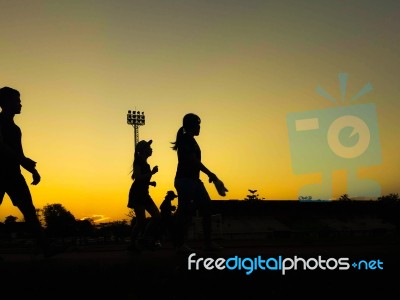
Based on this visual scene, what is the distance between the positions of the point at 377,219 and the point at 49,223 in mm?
85116

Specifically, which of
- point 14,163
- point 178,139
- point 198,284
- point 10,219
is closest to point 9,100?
point 14,163

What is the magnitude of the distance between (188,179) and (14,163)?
2579 millimetres

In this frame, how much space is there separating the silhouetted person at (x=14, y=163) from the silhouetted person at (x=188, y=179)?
7.04 ft

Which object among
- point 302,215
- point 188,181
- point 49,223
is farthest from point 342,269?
point 49,223

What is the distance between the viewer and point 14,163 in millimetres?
6078

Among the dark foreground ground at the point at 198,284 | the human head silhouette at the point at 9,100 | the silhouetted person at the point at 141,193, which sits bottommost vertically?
the dark foreground ground at the point at 198,284

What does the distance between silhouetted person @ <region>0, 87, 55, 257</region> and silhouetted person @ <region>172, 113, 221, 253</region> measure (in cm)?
215

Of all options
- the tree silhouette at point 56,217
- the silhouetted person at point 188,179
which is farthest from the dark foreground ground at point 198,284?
the tree silhouette at point 56,217

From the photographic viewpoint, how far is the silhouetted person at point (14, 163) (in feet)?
19.8

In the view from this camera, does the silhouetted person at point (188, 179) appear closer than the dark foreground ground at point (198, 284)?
No

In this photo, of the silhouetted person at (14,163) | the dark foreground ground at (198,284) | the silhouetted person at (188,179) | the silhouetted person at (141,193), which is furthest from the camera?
the silhouetted person at (141,193)

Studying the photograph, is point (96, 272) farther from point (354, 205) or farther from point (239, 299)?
point (354, 205)

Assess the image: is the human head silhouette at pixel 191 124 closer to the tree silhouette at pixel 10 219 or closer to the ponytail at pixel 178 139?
the ponytail at pixel 178 139

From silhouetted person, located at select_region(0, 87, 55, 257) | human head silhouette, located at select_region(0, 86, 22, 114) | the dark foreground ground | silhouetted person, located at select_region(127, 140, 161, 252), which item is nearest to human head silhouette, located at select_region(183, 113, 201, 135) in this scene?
silhouetted person, located at select_region(127, 140, 161, 252)
